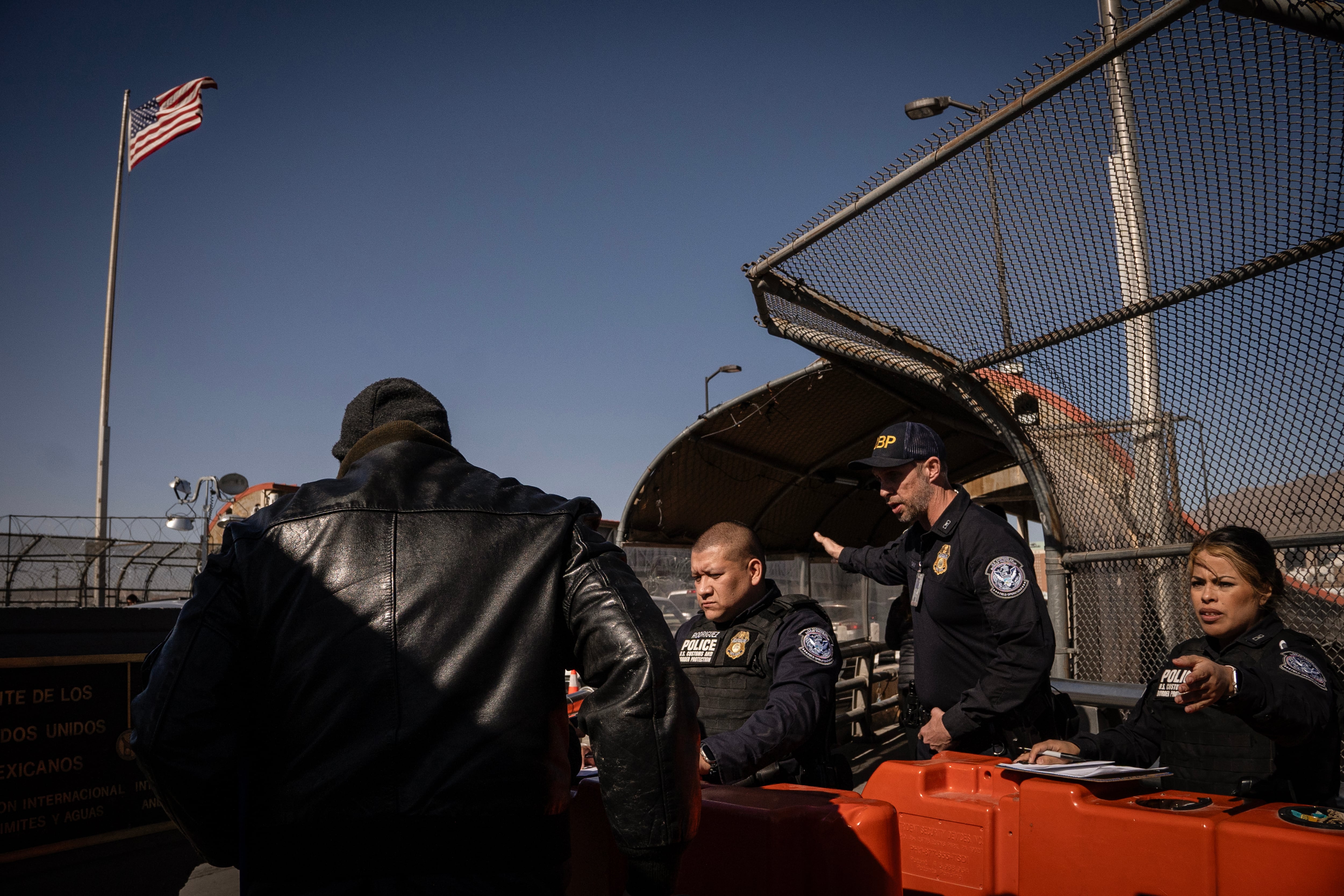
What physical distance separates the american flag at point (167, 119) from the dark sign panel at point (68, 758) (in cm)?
2053

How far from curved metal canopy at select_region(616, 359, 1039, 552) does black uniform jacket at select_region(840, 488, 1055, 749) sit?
3185 mm

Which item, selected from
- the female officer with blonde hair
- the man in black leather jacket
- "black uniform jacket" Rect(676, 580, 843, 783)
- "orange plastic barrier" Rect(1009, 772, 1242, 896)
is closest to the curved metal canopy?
"black uniform jacket" Rect(676, 580, 843, 783)

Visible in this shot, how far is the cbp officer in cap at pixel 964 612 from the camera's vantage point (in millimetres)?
3330

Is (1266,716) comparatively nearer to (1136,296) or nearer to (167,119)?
(1136,296)

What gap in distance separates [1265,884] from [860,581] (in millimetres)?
11544

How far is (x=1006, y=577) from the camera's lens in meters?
3.46

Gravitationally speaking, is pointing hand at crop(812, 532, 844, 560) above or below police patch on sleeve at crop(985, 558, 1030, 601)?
above

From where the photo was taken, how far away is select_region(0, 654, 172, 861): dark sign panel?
316cm

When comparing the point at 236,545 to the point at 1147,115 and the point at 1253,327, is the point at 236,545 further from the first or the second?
the point at 1253,327

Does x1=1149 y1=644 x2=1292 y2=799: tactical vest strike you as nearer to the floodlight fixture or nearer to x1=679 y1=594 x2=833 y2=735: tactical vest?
x1=679 y1=594 x2=833 y2=735: tactical vest

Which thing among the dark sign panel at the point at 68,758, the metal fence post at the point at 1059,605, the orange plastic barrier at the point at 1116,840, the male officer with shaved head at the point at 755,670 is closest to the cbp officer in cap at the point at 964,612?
the male officer with shaved head at the point at 755,670

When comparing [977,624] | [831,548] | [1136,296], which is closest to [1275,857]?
[977,624]

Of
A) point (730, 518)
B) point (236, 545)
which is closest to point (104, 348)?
point (730, 518)

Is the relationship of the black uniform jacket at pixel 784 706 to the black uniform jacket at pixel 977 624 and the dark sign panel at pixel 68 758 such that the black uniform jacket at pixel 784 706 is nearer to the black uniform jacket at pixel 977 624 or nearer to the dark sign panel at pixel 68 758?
the black uniform jacket at pixel 977 624
